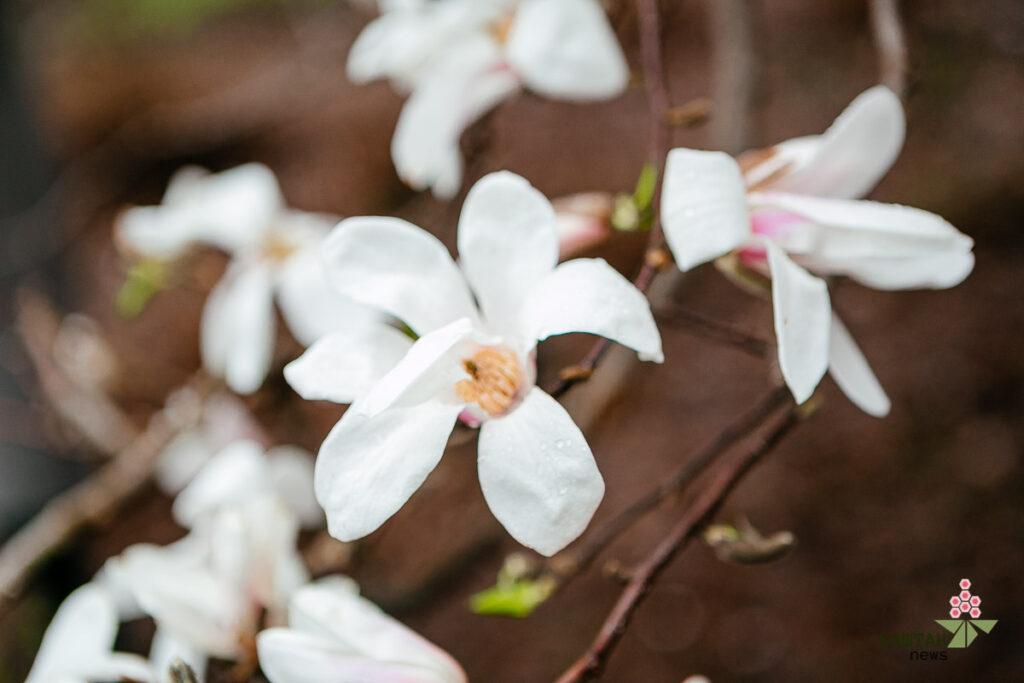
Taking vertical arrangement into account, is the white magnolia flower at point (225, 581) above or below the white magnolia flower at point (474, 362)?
below

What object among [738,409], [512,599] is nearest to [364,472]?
[512,599]

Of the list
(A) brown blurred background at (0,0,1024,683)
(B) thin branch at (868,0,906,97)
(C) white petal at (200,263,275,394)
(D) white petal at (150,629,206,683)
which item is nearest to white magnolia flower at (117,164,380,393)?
(C) white petal at (200,263,275,394)

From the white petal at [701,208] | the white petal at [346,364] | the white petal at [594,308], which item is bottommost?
the white petal at [346,364]

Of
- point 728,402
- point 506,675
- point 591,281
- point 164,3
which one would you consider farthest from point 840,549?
point 164,3

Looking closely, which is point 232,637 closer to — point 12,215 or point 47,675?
point 47,675

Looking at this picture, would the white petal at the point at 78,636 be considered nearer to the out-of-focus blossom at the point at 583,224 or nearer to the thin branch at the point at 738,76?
the out-of-focus blossom at the point at 583,224

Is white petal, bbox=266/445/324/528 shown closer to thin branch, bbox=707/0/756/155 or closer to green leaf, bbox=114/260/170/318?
green leaf, bbox=114/260/170/318

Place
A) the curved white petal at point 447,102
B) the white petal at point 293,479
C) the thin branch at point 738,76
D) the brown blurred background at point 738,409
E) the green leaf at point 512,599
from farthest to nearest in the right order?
the brown blurred background at point 738,409, the thin branch at point 738,76, the white petal at point 293,479, the curved white petal at point 447,102, the green leaf at point 512,599

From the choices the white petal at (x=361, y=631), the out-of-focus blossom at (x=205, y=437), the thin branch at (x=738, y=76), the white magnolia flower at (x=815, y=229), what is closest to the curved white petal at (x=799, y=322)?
the white magnolia flower at (x=815, y=229)
